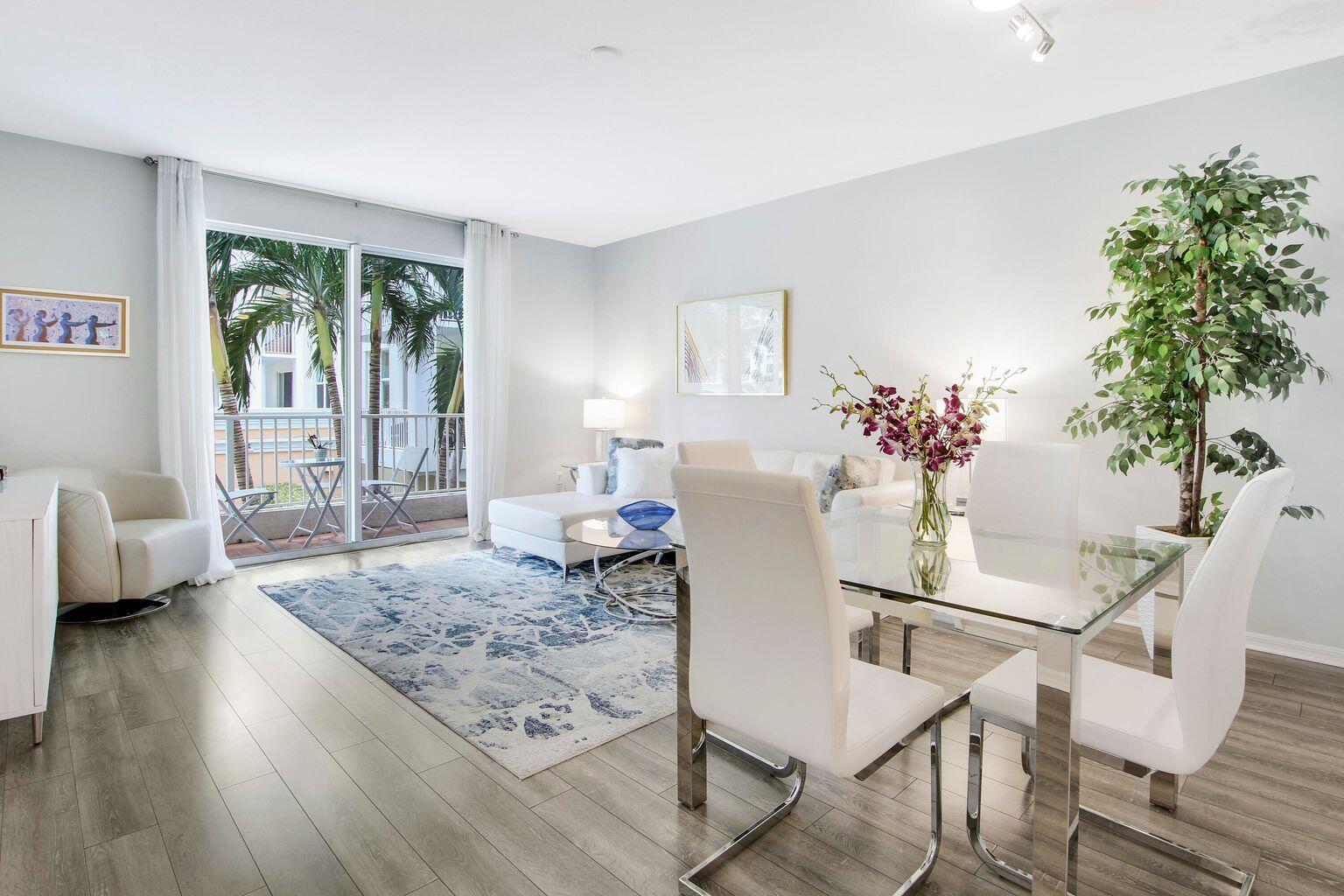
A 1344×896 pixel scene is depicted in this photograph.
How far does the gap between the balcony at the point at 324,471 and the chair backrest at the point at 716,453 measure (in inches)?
150

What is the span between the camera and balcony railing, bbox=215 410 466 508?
5.63 m

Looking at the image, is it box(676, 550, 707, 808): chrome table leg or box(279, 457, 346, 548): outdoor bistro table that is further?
box(279, 457, 346, 548): outdoor bistro table

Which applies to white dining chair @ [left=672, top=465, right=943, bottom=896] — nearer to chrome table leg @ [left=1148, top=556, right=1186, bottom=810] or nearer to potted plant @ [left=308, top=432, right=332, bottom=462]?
chrome table leg @ [left=1148, top=556, right=1186, bottom=810]

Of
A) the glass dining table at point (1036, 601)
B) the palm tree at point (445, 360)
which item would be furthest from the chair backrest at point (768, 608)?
the palm tree at point (445, 360)

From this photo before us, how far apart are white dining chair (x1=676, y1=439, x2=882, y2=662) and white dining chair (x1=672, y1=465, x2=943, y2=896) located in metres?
0.53

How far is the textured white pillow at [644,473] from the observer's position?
5188mm

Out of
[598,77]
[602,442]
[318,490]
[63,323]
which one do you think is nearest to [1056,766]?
[598,77]

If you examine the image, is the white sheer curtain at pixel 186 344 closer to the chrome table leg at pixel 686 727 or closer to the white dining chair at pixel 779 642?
the chrome table leg at pixel 686 727

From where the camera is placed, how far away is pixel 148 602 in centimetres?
397

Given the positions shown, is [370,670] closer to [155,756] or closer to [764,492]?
[155,756]

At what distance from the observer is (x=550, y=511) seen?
4.69 m

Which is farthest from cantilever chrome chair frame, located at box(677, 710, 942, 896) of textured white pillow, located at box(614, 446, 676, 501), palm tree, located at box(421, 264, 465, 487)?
palm tree, located at box(421, 264, 465, 487)

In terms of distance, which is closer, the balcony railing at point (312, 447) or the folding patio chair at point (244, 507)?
the folding patio chair at point (244, 507)

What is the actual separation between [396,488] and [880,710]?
5457 millimetres
